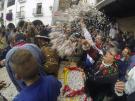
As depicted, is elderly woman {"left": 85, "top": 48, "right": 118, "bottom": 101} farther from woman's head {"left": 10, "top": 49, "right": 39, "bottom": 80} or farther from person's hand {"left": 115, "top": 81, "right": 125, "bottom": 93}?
woman's head {"left": 10, "top": 49, "right": 39, "bottom": 80}

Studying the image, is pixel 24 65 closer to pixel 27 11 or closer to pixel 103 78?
pixel 103 78

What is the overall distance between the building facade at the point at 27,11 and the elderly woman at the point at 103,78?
39.9 m

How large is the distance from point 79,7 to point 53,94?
2.76 m

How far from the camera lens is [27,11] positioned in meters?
55.0

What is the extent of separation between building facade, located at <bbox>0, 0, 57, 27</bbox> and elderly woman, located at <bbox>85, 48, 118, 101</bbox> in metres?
39.9

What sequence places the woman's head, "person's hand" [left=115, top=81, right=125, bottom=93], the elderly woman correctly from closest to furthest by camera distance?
the woman's head
"person's hand" [left=115, top=81, right=125, bottom=93]
the elderly woman

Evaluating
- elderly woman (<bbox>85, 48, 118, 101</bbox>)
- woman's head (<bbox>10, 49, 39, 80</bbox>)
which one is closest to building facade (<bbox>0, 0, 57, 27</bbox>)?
elderly woman (<bbox>85, 48, 118, 101</bbox>)

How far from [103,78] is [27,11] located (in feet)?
165

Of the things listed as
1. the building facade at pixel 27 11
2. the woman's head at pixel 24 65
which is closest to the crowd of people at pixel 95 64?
the woman's head at pixel 24 65

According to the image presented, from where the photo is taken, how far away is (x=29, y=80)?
3307 mm

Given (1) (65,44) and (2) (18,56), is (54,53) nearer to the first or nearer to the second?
(1) (65,44)

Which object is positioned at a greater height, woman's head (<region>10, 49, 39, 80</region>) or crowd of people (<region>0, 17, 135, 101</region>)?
woman's head (<region>10, 49, 39, 80</region>)

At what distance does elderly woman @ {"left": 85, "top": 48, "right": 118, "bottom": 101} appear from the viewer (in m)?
5.23

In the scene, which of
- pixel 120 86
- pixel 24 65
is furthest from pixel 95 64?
pixel 24 65
